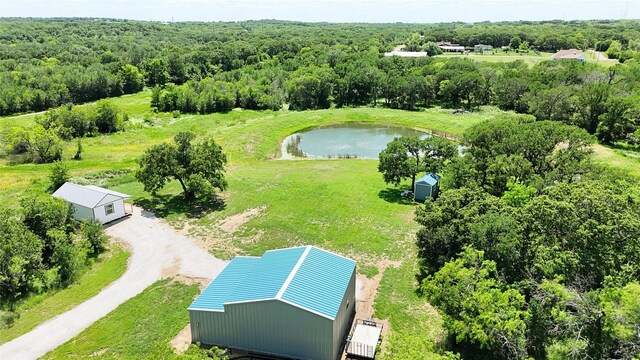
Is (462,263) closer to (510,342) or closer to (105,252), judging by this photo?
(510,342)

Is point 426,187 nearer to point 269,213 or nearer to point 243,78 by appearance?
point 269,213

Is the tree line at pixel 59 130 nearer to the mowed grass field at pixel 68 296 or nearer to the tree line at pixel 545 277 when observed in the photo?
Answer: the mowed grass field at pixel 68 296

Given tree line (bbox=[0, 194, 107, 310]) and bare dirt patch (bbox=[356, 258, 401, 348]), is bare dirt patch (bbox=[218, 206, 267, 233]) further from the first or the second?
bare dirt patch (bbox=[356, 258, 401, 348])

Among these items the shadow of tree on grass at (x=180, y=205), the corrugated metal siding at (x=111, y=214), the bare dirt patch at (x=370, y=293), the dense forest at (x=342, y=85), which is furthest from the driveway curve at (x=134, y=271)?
the dense forest at (x=342, y=85)

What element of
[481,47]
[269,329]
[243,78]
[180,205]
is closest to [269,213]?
[180,205]

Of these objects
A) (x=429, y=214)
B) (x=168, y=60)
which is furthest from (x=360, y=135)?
(x=168, y=60)

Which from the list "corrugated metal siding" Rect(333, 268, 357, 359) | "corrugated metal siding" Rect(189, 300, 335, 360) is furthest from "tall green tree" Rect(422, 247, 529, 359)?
"corrugated metal siding" Rect(189, 300, 335, 360)
